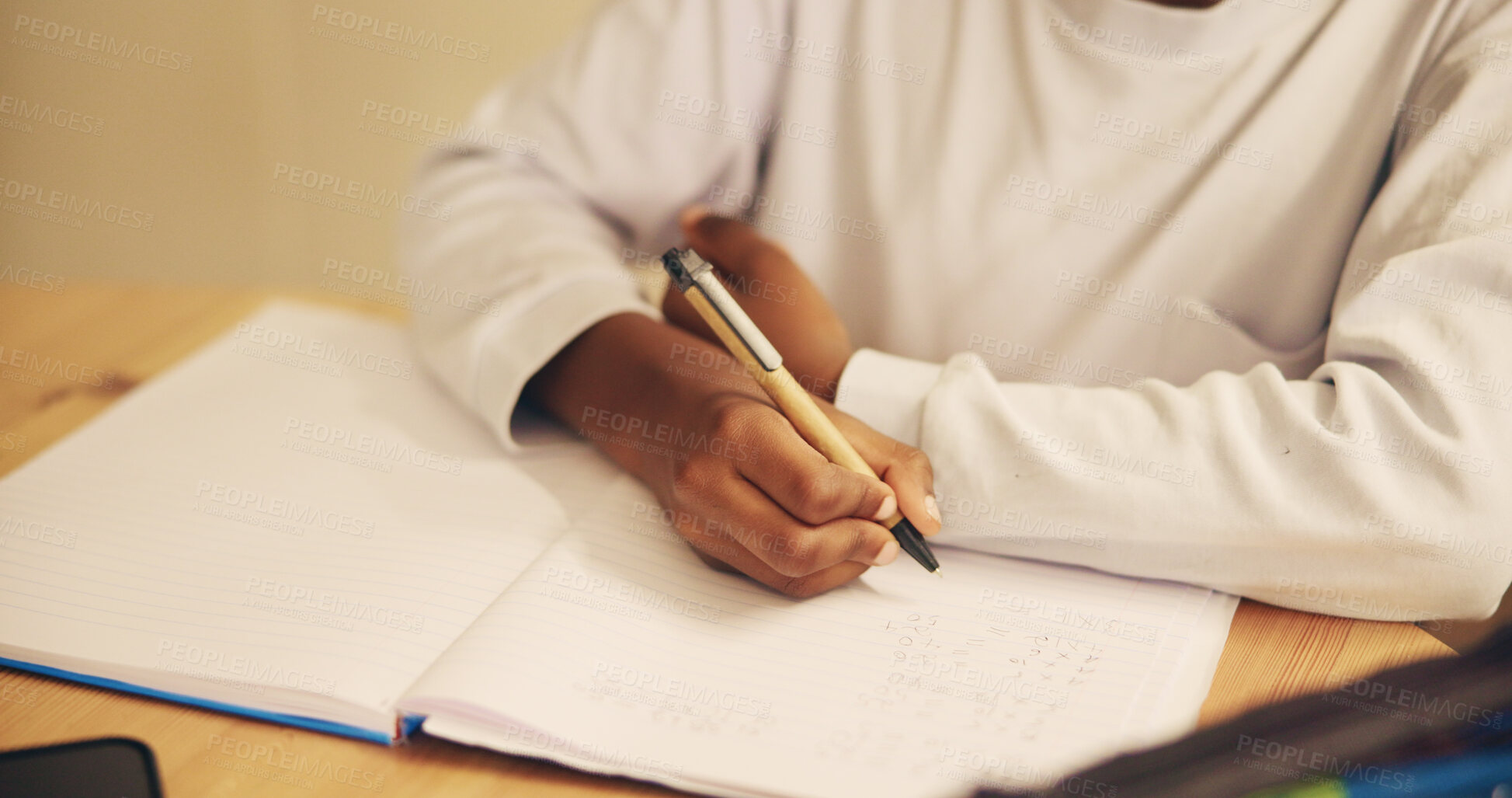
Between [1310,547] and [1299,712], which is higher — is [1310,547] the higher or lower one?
the lower one

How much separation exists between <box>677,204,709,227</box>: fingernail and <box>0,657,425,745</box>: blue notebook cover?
46 centimetres

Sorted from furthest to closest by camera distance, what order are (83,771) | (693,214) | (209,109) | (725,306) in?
(209,109)
(693,214)
(725,306)
(83,771)


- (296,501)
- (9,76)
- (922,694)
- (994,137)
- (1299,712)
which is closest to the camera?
(1299,712)

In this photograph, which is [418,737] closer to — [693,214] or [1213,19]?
[693,214]

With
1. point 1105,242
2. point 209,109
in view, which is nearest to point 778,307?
point 1105,242

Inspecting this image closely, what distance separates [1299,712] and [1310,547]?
277 mm

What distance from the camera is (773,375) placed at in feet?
1.69

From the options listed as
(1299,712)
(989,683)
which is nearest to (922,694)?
(989,683)

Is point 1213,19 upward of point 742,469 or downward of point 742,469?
upward

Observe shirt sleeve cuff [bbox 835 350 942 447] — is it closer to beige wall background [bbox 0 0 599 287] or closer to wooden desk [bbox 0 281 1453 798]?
wooden desk [bbox 0 281 1453 798]

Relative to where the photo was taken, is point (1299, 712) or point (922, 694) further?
point (922, 694)

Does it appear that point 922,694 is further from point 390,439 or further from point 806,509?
point 390,439

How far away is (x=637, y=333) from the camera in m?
0.64

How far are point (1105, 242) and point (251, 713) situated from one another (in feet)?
1.99
